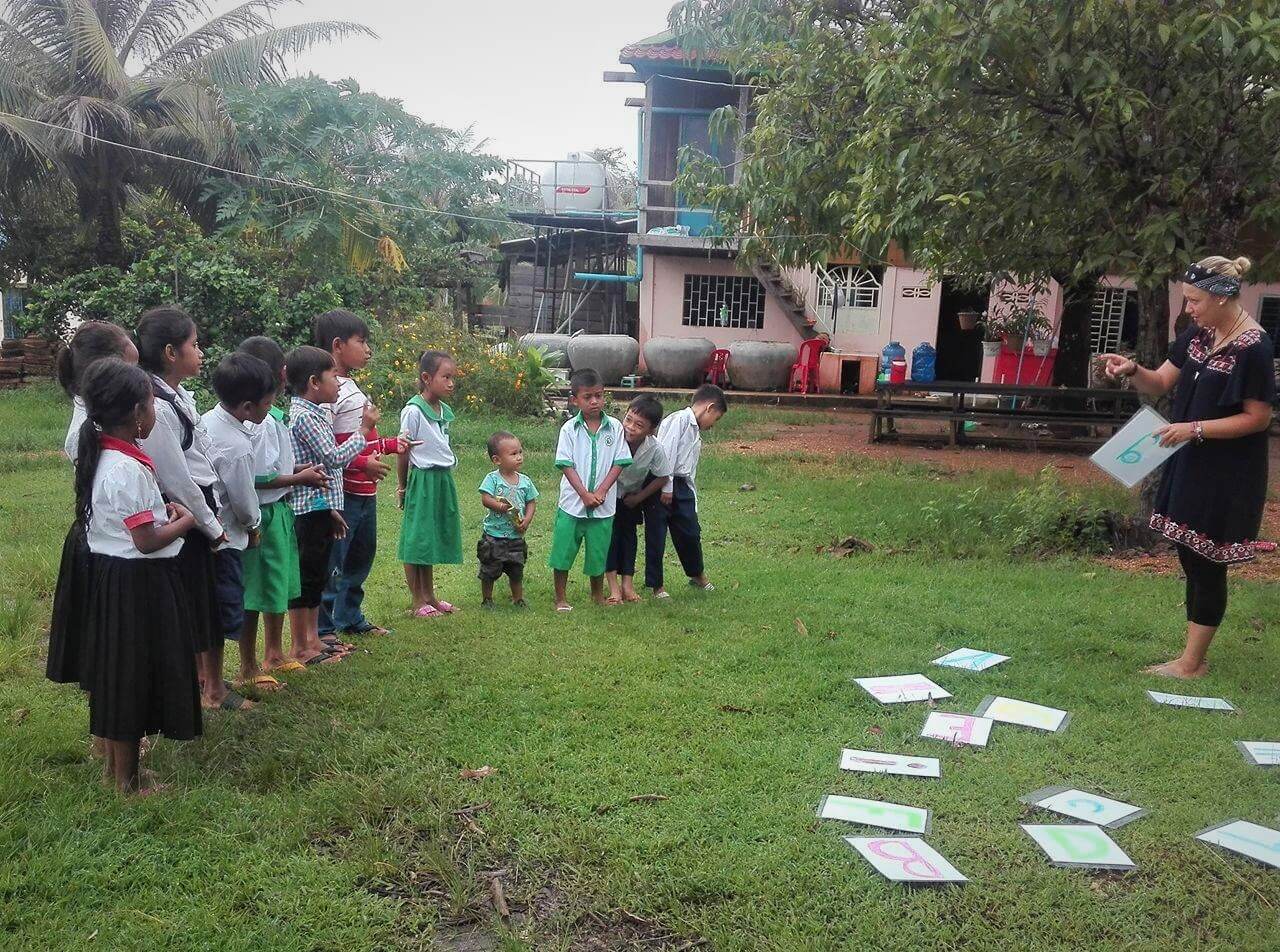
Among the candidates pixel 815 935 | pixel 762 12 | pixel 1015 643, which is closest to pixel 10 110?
pixel 762 12

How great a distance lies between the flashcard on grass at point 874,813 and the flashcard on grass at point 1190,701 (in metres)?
1.63

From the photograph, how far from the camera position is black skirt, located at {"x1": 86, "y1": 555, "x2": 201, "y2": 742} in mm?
3174

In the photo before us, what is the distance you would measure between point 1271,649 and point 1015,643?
1199mm

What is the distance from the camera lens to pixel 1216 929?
274cm

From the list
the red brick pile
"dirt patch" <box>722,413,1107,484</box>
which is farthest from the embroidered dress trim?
the red brick pile

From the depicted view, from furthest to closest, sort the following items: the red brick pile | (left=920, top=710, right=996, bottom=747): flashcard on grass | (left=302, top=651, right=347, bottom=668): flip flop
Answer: the red brick pile < (left=302, top=651, right=347, bottom=668): flip flop < (left=920, top=710, right=996, bottom=747): flashcard on grass

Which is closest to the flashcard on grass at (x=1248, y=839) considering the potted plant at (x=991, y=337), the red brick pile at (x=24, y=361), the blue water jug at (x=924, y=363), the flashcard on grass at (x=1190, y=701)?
the flashcard on grass at (x=1190, y=701)

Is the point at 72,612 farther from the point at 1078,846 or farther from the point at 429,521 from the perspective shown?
the point at 1078,846

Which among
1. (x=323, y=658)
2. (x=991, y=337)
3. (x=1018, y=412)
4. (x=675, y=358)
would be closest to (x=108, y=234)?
(x=675, y=358)

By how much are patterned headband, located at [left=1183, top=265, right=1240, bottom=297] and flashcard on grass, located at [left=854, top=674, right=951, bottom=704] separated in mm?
2020

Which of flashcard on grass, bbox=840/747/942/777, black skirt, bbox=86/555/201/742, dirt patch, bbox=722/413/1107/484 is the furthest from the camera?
dirt patch, bbox=722/413/1107/484

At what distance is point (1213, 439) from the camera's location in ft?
14.5

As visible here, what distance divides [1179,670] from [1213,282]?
1.71 meters

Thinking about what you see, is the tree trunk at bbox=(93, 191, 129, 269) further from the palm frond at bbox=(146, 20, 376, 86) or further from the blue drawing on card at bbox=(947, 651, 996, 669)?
the blue drawing on card at bbox=(947, 651, 996, 669)
